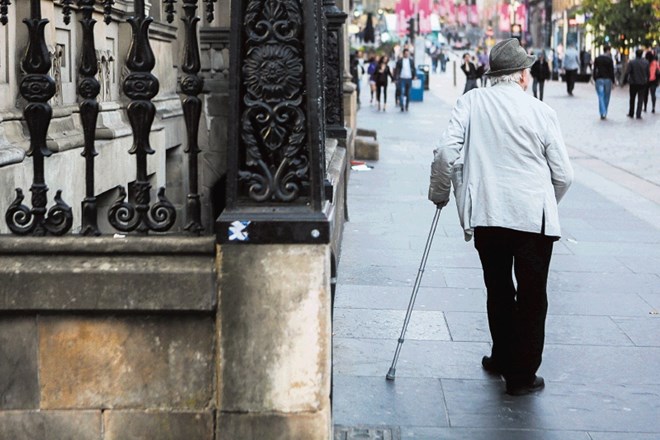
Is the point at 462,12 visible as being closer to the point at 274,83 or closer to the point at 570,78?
the point at 570,78

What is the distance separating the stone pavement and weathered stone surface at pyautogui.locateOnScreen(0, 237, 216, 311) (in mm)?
1357

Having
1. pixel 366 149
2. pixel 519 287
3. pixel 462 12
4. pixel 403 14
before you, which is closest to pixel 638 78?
pixel 366 149

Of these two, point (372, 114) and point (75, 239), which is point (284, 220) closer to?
point (75, 239)

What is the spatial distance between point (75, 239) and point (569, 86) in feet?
143

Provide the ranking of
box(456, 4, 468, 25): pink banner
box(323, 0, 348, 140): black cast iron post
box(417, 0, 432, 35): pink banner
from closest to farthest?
box(323, 0, 348, 140): black cast iron post < box(417, 0, 432, 35): pink banner < box(456, 4, 468, 25): pink banner

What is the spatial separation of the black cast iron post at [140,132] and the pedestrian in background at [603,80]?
28.7 m

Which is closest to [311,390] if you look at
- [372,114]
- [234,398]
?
[234,398]

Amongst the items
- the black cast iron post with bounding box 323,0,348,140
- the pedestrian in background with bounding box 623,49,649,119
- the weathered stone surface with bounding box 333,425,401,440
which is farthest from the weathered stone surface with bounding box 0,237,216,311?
the pedestrian in background with bounding box 623,49,649,119

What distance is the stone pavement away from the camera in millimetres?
5719

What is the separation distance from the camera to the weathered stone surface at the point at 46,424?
442 centimetres

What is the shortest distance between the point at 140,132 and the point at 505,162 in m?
2.24

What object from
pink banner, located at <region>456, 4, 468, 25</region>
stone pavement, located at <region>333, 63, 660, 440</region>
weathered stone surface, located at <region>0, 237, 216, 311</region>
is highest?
pink banner, located at <region>456, 4, 468, 25</region>

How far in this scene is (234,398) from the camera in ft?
14.4

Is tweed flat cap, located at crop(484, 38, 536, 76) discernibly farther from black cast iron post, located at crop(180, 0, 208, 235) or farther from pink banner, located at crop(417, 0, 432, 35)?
pink banner, located at crop(417, 0, 432, 35)
